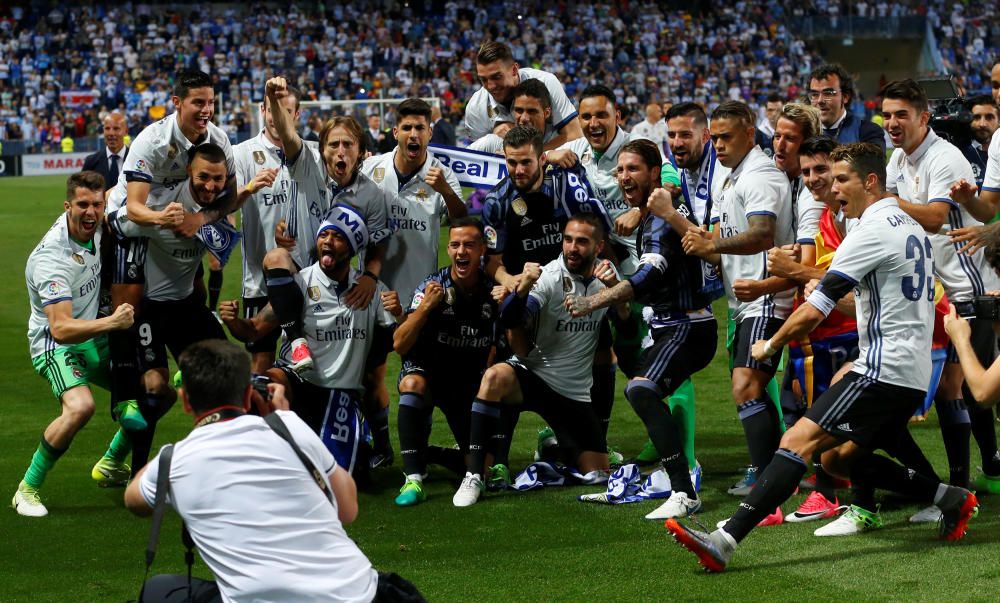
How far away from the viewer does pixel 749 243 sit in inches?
267

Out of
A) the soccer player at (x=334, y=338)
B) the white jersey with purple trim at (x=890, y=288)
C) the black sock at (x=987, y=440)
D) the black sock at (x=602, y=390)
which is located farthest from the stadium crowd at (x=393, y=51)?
the white jersey with purple trim at (x=890, y=288)

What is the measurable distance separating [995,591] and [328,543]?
301 cm

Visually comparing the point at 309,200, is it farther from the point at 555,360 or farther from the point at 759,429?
the point at 759,429

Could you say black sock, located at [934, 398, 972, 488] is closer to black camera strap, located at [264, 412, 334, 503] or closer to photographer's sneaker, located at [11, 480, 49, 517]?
black camera strap, located at [264, 412, 334, 503]

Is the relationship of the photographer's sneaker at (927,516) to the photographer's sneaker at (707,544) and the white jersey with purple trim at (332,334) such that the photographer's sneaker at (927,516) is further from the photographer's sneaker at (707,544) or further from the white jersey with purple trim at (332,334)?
the white jersey with purple trim at (332,334)

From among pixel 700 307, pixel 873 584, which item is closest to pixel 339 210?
pixel 700 307

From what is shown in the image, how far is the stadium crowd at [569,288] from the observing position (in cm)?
604

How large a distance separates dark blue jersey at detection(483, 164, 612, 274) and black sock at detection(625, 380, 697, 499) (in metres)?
1.38

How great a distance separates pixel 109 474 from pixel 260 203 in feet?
6.85

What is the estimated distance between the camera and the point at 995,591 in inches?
205

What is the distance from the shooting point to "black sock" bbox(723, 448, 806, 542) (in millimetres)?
5680

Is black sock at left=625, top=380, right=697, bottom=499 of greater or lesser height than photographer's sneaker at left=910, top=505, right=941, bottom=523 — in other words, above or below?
above

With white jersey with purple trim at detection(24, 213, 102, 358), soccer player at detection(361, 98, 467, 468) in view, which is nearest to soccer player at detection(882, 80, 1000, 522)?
soccer player at detection(361, 98, 467, 468)

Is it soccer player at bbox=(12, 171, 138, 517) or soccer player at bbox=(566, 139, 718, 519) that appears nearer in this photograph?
soccer player at bbox=(566, 139, 718, 519)
